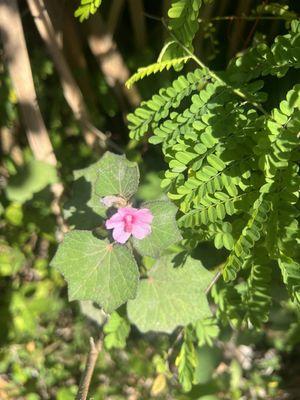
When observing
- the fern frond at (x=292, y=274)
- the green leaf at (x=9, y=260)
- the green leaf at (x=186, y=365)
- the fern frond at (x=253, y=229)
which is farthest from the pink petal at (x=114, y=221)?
the green leaf at (x=9, y=260)

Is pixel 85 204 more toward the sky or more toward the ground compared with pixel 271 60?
more toward the ground

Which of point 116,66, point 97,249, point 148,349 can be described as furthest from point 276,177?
point 148,349

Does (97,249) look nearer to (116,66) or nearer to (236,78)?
(236,78)

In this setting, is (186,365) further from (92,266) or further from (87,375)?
(92,266)

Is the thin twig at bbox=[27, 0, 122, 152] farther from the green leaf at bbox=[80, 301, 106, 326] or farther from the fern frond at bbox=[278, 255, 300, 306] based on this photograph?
the fern frond at bbox=[278, 255, 300, 306]

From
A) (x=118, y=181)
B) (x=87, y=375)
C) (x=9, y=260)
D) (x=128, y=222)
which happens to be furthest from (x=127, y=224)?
(x=9, y=260)

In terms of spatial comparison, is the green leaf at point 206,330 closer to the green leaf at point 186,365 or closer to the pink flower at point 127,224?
the green leaf at point 186,365
